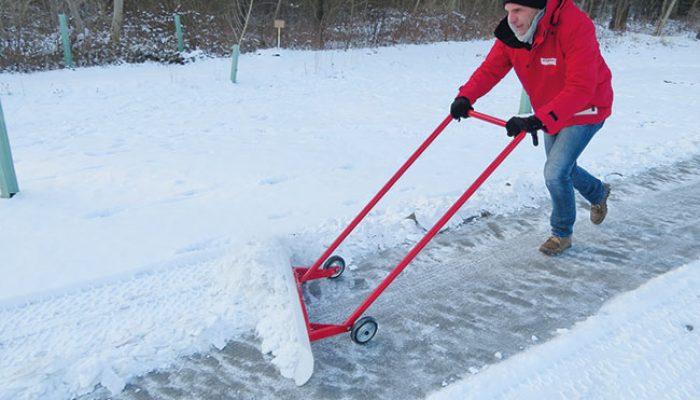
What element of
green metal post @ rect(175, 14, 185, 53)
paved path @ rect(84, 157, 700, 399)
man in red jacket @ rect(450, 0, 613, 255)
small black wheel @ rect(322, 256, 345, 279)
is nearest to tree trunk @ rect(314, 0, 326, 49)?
green metal post @ rect(175, 14, 185, 53)

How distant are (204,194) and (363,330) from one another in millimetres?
2362

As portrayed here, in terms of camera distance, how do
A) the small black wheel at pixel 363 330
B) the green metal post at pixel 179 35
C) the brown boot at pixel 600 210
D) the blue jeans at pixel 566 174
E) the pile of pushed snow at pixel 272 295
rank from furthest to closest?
the green metal post at pixel 179 35, the brown boot at pixel 600 210, the blue jeans at pixel 566 174, the small black wheel at pixel 363 330, the pile of pushed snow at pixel 272 295

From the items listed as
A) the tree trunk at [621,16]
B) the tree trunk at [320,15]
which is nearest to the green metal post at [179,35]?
the tree trunk at [320,15]

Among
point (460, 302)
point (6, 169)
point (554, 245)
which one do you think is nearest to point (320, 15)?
point (6, 169)

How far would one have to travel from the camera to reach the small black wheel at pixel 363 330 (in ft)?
8.25

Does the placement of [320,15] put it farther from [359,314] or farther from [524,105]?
[359,314]

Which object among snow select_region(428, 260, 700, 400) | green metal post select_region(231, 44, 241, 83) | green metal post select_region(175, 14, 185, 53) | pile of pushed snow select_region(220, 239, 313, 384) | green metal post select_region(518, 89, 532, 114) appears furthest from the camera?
green metal post select_region(175, 14, 185, 53)

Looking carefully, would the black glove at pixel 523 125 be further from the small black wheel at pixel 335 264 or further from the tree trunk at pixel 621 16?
the tree trunk at pixel 621 16

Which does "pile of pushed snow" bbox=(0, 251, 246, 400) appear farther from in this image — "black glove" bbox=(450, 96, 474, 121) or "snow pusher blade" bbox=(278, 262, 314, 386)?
"black glove" bbox=(450, 96, 474, 121)

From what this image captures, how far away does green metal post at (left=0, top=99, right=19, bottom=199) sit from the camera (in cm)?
391

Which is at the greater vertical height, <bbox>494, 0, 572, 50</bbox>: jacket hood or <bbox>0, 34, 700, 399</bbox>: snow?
<bbox>494, 0, 572, 50</bbox>: jacket hood

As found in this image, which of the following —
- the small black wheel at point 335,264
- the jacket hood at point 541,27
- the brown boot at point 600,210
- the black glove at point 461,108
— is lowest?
the small black wheel at point 335,264

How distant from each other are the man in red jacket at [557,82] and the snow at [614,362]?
0.79m

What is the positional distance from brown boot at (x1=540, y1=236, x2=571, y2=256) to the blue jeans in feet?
0.11
